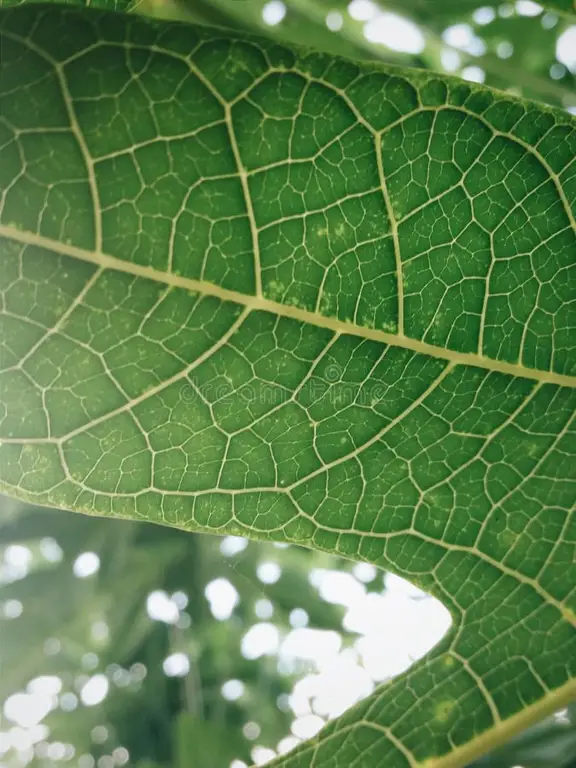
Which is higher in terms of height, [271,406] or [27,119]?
[27,119]

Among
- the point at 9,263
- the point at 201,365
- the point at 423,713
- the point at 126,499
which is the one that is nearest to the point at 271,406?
the point at 201,365

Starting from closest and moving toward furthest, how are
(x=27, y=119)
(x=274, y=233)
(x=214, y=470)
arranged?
(x=27, y=119), (x=274, y=233), (x=214, y=470)

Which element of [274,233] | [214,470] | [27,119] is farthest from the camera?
[214,470]

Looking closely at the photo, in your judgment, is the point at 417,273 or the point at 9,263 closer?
the point at 9,263

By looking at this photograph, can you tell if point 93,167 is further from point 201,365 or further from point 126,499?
point 126,499
